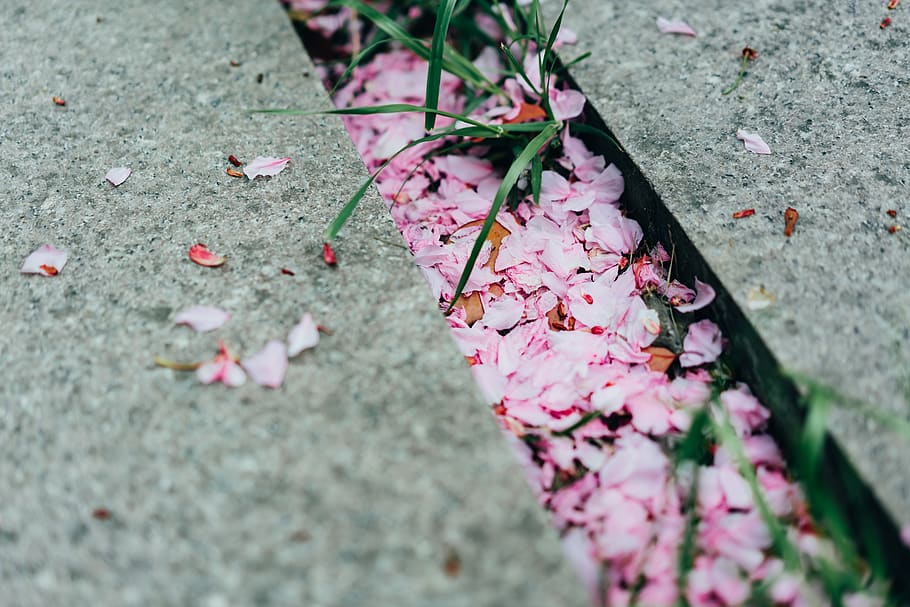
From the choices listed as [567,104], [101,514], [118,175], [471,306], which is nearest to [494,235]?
[471,306]

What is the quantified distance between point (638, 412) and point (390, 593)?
1.73 feet

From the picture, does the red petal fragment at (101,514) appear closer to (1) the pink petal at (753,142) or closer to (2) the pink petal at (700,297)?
(2) the pink petal at (700,297)

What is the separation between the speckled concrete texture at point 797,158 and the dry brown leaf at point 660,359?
0.17 metres

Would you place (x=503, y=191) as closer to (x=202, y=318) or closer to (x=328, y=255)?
(x=328, y=255)

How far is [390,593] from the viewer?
946 millimetres

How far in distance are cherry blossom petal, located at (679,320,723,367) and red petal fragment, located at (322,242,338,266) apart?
633 millimetres

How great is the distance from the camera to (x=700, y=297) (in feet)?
4.34

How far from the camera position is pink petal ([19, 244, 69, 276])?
1.30 metres

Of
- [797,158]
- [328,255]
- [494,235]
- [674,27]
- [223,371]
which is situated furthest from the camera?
[674,27]

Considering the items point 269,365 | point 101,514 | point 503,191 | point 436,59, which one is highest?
point 436,59

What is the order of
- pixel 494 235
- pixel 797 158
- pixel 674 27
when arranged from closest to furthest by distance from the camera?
pixel 797 158 < pixel 494 235 < pixel 674 27

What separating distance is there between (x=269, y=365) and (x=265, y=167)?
489 millimetres

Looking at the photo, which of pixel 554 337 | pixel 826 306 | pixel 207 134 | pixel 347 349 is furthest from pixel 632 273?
pixel 207 134

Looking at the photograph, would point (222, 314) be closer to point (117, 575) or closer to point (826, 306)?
point (117, 575)
